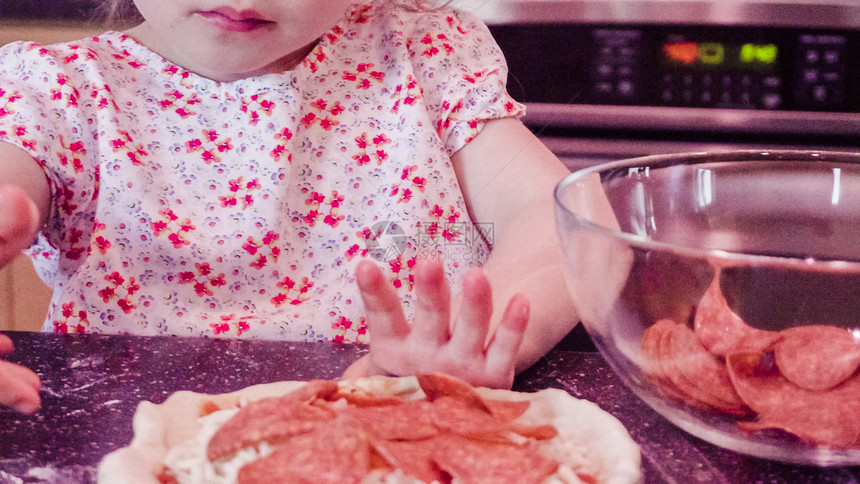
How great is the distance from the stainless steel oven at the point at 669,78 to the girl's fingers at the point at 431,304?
1032mm

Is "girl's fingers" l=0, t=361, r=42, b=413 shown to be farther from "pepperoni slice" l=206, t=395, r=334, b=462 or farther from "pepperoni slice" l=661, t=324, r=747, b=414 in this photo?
"pepperoni slice" l=661, t=324, r=747, b=414

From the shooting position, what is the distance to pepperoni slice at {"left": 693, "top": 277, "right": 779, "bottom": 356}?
42 cm

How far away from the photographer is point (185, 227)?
36.3 inches

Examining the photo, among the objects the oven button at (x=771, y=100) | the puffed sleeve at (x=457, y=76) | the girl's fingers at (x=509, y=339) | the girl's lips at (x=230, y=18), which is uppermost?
the girl's lips at (x=230, y=18)

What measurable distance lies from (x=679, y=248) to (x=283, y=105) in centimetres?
70

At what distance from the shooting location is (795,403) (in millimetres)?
414

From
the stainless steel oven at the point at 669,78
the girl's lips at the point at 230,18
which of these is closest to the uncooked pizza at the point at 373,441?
the girl's lips at the point at 230,18

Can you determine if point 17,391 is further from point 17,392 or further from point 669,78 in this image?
point 669,78

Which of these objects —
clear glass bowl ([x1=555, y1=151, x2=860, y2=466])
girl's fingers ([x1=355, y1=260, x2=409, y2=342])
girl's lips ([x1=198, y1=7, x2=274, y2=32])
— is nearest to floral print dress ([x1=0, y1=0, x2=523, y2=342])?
girl's lips ([x1=198, y1=7, x2=274, y2=32])

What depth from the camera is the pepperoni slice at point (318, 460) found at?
1.21 ft

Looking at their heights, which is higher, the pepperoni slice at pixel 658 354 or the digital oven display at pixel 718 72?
the pepperoni slice at pixel 658 354

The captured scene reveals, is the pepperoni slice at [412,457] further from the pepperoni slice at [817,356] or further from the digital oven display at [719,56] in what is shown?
the digital oven display at [719,56]

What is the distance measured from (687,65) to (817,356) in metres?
1.22

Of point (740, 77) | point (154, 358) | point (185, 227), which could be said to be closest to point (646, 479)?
point (154, 358)
